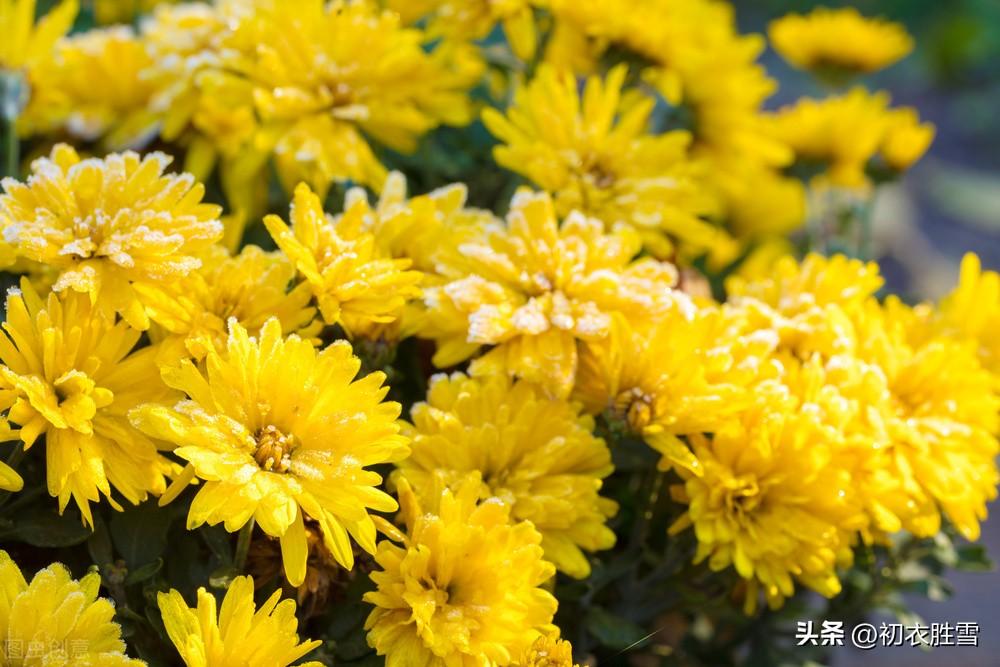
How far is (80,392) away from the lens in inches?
27.6

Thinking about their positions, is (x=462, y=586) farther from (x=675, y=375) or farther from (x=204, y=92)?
(x=204, y=92)

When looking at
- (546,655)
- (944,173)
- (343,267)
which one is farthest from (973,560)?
(944,173)

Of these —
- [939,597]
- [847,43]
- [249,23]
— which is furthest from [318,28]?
[847,43]

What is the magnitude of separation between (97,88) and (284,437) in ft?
2.06

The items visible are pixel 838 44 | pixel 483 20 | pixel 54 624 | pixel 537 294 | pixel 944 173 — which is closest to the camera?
pixel 54 624

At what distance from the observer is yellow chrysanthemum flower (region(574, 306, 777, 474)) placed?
0.81 m

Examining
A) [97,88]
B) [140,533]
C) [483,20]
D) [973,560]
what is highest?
[483,20]

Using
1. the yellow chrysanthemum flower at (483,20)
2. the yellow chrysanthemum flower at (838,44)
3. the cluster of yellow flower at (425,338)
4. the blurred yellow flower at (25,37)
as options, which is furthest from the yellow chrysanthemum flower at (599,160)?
the yellow chrysanthemum flower at (838,44)

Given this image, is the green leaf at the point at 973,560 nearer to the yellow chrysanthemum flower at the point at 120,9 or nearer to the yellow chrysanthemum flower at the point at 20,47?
the yellow chrysanthemum flower at the point at 20,47

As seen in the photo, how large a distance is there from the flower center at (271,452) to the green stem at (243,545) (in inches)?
2.4

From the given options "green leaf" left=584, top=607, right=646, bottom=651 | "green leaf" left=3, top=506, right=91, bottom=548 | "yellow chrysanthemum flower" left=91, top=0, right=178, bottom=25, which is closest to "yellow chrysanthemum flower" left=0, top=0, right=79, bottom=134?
"yellow chrysanthemum flower" left=91, top=0, right=178, bottom=25

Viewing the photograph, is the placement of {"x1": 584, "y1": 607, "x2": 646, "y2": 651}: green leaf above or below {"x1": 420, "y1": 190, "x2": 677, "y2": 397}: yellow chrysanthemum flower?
below

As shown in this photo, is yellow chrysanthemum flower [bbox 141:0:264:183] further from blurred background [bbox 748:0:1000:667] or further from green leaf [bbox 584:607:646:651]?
blurred background [bbox 748:0:1000:667]

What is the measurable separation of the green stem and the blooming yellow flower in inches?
3.5
